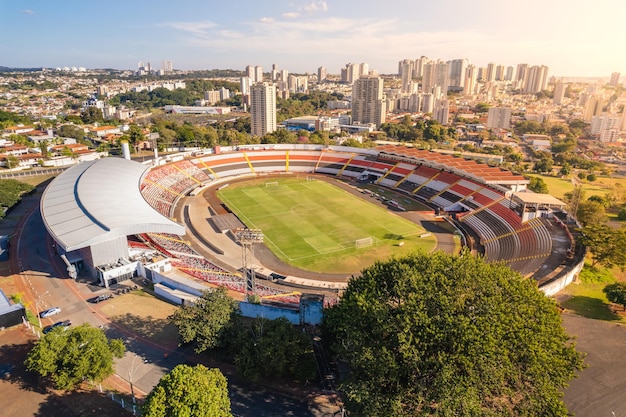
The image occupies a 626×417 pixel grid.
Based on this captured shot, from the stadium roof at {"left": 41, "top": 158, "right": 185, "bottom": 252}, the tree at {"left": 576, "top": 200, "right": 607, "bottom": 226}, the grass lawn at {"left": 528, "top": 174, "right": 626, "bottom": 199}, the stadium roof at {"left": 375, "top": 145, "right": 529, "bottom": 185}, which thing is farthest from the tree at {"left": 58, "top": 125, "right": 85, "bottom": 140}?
the grass lawn at {"left": 528, "top": 174, "right": 626, "bottom": 199}

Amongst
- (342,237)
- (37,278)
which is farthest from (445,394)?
(37,278)

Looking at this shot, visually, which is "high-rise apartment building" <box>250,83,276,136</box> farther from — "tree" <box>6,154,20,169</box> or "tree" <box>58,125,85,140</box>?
"tree" <box>6,154,20,169</box>

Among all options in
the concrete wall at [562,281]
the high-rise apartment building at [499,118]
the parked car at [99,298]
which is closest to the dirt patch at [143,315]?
the parked car at [99,298]

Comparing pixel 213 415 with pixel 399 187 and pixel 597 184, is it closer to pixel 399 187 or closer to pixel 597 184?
pixel 399 187

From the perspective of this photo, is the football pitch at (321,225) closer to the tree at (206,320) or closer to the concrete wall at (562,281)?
the concrete wall at (562,281)

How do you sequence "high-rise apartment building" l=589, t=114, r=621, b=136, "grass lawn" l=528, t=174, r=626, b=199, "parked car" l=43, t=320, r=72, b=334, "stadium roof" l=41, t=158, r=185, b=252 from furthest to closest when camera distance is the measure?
"high-rise apartment building" l=589, t=114, r=621, b=136
"grass lawn" l=528, t=174, r=626, b=199
"stadium roof" l=41, t=158, r=185, b=252
"parked car" l=43, t=320, r=72, b=334

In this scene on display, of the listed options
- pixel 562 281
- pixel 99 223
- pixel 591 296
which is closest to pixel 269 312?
pixel 99 223

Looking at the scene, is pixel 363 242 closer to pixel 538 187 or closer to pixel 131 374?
pixel 131 374
